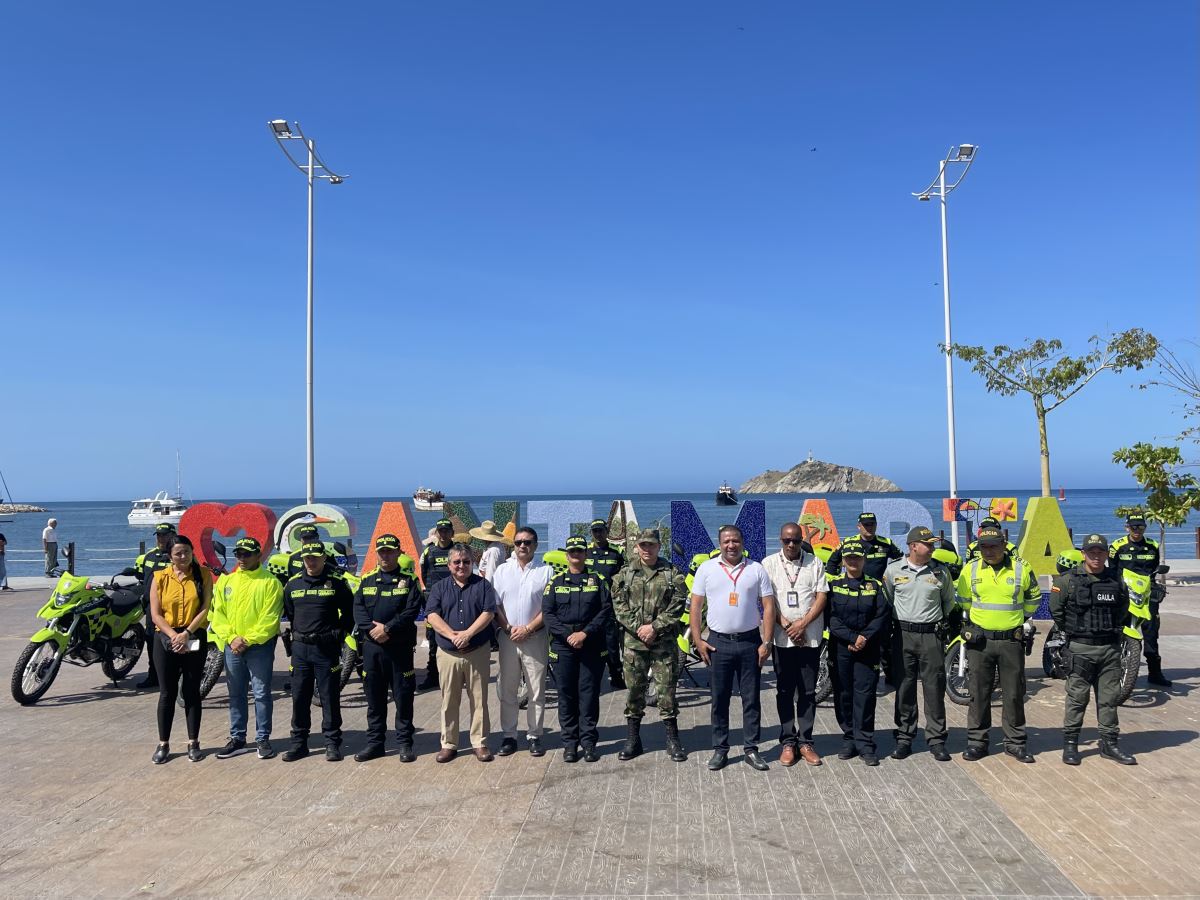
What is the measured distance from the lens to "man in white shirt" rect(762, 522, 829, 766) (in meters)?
6.43

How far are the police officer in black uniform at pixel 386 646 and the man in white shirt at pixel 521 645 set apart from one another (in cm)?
71

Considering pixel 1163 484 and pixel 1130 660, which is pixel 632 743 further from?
pixel 1163 484

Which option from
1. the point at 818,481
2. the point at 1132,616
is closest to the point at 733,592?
the point at 1132,616

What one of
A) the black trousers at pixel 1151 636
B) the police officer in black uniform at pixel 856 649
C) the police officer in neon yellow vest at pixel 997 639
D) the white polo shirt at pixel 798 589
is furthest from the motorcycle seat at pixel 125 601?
the black trousers at pixel 1151 636

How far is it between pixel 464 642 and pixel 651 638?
4.72 ft

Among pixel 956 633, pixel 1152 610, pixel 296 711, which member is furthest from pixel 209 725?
pixel 1152 610

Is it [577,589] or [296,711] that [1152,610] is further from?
[296,711]

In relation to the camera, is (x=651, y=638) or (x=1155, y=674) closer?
(x=651, y=638)

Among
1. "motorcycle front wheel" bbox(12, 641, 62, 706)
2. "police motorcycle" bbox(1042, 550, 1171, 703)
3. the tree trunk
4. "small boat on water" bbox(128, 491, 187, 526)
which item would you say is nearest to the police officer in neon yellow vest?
"police motorcycle" bbox(1042, 550, 1171, 703)

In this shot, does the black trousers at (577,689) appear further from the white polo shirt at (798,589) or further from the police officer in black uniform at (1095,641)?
the police officer in black uniform at (1095,641)

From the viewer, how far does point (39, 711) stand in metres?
8.27

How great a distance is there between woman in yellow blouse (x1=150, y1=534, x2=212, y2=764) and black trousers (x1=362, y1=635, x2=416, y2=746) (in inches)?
53.2

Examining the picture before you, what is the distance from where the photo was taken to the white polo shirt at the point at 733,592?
21.0 feet

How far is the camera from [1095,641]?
21.0ft
